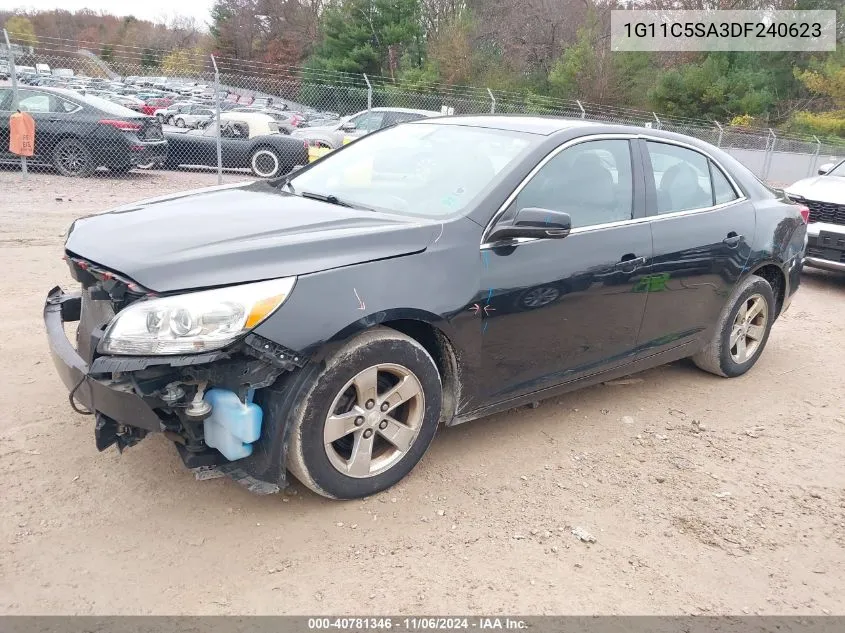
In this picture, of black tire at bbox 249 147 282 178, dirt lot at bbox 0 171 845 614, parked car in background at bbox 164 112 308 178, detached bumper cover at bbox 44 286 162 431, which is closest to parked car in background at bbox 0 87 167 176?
parked car in background at bbox 164 112 308 178

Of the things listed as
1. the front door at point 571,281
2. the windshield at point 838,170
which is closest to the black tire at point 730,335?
the front door at point 571,281

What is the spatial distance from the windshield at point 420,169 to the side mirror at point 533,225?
0.21m

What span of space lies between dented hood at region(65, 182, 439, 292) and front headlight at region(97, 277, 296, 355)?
0.06 metres

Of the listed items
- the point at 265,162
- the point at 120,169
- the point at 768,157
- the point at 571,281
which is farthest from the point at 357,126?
the point at 768,157

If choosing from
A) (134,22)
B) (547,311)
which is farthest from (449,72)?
(134,22)

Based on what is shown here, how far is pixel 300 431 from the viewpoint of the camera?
2.80 meters

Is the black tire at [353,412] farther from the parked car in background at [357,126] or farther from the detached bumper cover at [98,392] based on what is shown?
the parked car in background at [357,126]

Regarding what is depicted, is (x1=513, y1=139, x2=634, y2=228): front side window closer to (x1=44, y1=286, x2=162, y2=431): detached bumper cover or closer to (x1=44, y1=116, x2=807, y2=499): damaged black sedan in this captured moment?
(x1=44, y1=116, x2=807, y2=499): damaged black sedan

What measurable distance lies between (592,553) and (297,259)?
1686 mm

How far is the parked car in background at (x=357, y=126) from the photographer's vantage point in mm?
14938

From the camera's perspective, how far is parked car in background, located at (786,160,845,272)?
305 inches

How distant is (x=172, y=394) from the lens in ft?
8.57

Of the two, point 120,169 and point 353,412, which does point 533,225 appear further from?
point 120,169

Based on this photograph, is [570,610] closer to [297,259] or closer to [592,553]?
[592,553]
